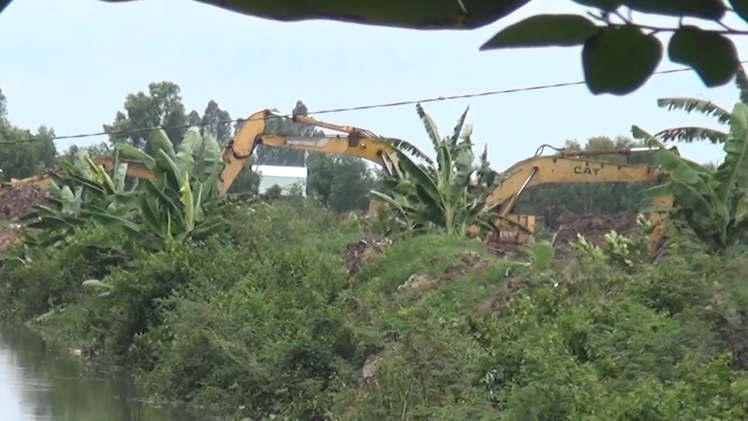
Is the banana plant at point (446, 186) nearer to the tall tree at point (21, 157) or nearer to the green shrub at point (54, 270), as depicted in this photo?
the green shrub at point (54, 270)

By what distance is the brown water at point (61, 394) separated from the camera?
1357cm

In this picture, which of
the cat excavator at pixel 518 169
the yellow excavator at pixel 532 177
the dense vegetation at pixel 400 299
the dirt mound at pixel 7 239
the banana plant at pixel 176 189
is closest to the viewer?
the dense vegetation at pixel 400 299

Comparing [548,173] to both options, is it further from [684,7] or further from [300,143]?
[684,7]

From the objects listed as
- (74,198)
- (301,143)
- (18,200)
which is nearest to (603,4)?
(301,143)

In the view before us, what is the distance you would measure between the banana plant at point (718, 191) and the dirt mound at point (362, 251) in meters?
5.69

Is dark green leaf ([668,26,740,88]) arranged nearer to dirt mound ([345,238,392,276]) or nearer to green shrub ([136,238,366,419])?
green shrub ([136,238,366,419])

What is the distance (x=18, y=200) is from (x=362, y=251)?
2144cm

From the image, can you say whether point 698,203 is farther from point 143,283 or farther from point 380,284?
point 143,283

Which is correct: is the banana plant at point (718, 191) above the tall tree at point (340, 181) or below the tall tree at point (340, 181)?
above

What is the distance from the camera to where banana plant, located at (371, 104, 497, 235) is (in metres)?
17.5

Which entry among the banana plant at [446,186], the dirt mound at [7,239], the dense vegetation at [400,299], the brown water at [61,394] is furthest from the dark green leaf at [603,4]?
the dirt mound at [7,239]

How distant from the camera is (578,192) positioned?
38406 millimetres

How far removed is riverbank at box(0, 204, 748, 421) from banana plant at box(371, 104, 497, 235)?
2.82 feet

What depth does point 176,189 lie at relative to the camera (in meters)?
19.5
